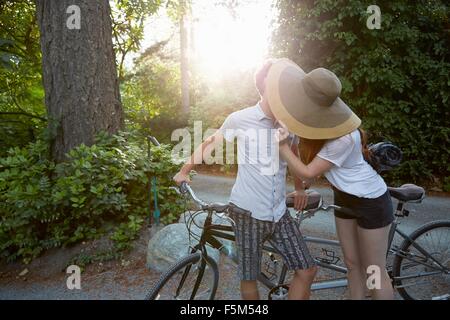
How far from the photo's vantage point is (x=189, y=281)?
2797 mm

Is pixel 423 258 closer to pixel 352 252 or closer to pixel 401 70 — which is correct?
pixel 352 252

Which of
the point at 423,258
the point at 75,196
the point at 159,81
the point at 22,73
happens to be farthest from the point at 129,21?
the point at 159,81

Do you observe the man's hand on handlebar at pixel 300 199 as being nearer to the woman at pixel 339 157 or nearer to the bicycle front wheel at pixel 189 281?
the woman at pixel 339 157

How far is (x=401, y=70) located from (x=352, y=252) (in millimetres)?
5751

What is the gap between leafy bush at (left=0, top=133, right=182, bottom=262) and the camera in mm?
4203

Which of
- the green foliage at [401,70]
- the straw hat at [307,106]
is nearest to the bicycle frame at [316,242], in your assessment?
the straw hat at [307,106]

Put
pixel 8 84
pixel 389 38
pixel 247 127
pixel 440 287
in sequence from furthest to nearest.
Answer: pixel 389 38, pixel 8 84, pixel 440 287, pixel 247 127

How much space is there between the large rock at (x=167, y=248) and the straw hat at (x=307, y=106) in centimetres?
209

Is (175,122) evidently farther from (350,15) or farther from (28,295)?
(28,295)

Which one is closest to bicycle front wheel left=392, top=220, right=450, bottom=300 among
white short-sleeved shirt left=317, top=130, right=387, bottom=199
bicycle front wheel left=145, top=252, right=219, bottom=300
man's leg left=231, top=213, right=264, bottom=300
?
white short-sleeved shirt left=317, top=130, right=387, bottom=199

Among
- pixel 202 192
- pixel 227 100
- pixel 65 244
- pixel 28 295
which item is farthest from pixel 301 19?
pixel 28 295

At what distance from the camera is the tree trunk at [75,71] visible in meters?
4.62

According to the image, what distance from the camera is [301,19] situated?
7699 mm

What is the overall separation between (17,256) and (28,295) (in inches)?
32.4
